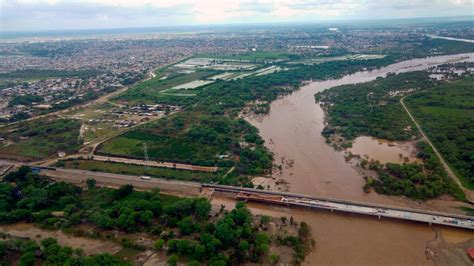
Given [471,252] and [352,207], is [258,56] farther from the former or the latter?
[471,252]

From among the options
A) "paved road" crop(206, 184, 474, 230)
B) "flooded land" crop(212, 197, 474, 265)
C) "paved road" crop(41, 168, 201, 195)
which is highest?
"paved road" crop(41, 168, 201, 195)

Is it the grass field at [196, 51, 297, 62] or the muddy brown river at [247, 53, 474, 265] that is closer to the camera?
the muddy brown river at [247, 53, 474, 265]

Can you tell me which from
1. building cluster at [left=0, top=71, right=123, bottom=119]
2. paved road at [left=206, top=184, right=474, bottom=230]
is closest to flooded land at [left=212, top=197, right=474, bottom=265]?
paved road at [left=206, top=184, right=474, bottom=230]

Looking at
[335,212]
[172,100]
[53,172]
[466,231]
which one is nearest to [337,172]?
[335,212]

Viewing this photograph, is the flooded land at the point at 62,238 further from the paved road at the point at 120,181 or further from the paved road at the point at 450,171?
the paved road at the point at 450,171

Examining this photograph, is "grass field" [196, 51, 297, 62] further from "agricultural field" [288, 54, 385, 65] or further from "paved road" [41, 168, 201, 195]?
"paved road" [41, 168, 201, 195]

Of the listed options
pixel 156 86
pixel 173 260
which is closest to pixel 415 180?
pixel 173 260
